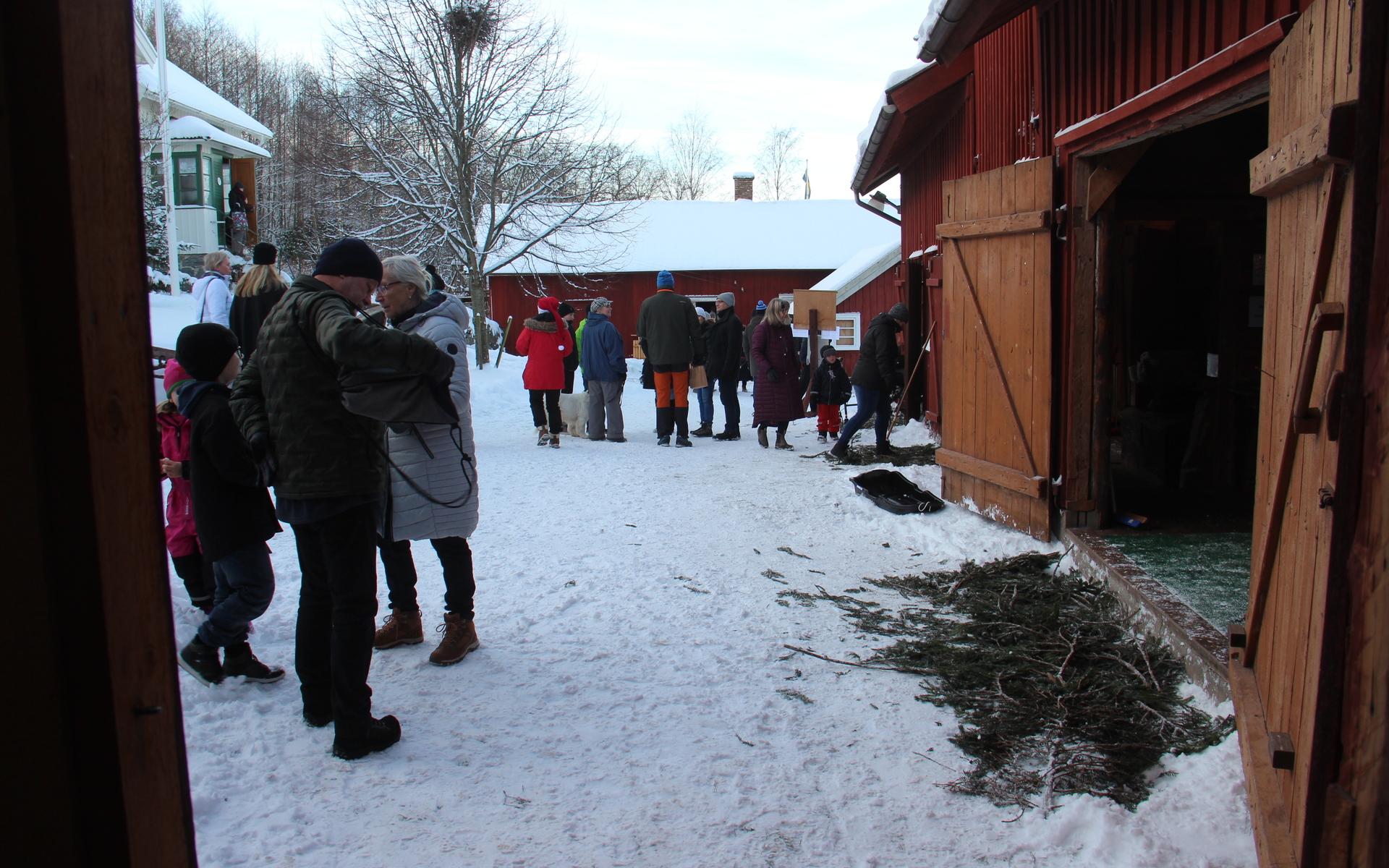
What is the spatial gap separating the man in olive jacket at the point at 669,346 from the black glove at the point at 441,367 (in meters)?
6.95

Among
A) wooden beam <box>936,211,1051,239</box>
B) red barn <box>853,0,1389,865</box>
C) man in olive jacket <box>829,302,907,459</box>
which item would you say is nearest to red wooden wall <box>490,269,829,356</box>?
red barn <box>853,0,1389,865</box>

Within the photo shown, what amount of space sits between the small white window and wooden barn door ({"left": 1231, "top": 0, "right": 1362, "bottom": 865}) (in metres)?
17.3

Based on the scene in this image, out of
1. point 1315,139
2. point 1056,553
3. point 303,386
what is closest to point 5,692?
point 303,386

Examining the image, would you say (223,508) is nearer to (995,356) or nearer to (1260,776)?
(1260,776)

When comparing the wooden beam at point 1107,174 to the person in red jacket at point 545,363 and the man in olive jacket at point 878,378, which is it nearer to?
the man in olive jacket at point 878,378

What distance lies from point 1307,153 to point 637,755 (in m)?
2.65

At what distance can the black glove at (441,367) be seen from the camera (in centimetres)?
346

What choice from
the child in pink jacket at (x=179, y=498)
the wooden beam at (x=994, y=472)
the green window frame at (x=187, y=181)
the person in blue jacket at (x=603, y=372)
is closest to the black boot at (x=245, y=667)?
the child in pink jacket at (x=179, y=498)

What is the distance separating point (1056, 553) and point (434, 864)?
4.21 meters

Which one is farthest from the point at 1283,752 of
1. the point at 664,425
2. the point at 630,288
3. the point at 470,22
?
the point at 630,288

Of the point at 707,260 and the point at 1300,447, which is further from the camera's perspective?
the point at 707,260

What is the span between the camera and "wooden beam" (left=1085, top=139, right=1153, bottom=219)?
5.41 m

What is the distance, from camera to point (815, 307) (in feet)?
45.6

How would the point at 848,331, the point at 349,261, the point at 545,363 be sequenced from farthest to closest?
1. the point at 848,331
2. the point at 545,363
3. the point at 349,261
